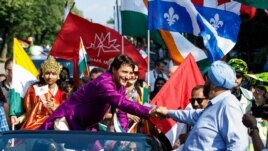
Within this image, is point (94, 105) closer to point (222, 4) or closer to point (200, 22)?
point (200, 22)

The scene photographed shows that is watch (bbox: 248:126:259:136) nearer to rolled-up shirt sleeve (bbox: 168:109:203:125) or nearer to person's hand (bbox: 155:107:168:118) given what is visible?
rolled-up shirt sleeve (bbox: 168:109:203:125)

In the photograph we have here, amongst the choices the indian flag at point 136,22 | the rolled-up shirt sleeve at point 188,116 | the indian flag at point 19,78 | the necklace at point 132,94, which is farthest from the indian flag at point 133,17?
the rolled-up shirt sleeve at point 188,116

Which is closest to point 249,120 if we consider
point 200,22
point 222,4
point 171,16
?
point 200,22

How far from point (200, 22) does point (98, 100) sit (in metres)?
3.44

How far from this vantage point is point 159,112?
7586mm

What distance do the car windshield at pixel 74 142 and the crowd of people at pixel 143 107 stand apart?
1.40 ft

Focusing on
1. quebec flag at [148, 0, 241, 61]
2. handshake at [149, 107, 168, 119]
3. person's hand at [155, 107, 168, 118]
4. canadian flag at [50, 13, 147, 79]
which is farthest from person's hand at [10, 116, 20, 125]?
canadian flag at [50, 13, 147, 79]

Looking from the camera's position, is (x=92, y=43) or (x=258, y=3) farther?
(x=92, y=43)

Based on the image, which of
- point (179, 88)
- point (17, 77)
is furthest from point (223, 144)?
point (17, 77)

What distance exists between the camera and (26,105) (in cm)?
1007

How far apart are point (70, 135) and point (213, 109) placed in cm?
140

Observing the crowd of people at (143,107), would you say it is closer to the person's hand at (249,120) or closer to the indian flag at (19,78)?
the person's hand at (249,120)

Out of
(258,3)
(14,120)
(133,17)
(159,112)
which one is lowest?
(14,120)

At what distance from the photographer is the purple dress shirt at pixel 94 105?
7.93 metres
